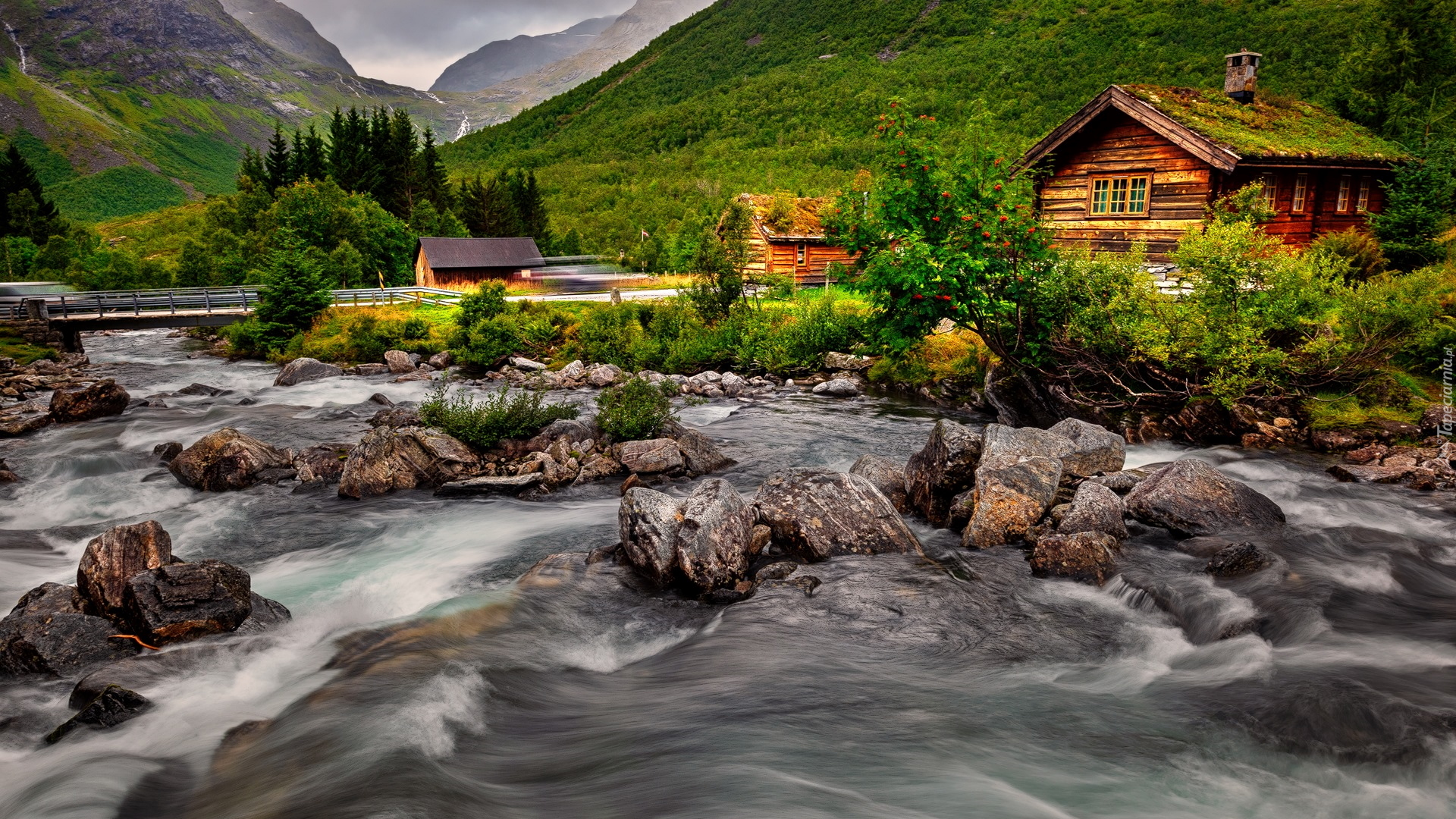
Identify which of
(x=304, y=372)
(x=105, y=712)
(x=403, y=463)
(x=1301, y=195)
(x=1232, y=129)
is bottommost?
(x=105, y=712)

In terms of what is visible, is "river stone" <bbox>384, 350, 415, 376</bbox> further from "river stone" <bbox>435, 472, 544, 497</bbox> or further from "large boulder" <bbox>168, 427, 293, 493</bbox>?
"river stone" <bbox>435, 472, 544, 497</bbox>

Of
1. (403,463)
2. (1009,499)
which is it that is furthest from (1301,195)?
(403,463)

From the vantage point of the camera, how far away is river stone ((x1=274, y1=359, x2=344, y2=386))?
2841cm

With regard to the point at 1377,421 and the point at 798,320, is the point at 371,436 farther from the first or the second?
the point at 1377,421

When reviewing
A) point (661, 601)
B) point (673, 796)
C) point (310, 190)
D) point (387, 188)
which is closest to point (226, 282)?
point (310, 190)

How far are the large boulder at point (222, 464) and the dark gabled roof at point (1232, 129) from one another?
25231mm

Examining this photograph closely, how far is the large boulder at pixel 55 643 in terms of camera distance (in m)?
A: 8.80

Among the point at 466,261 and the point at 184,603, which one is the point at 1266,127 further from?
the point at 466,261

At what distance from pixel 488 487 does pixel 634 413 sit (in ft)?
11.7

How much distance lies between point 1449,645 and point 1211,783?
4.47 m

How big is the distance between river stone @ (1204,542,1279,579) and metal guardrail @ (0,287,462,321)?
34.7m

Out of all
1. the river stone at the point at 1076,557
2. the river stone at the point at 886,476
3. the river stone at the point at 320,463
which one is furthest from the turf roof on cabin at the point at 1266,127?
the river stone at the point at 320,463

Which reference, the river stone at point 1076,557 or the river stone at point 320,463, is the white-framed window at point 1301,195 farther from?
the river stone at point 320,463

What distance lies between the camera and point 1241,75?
32.0m
